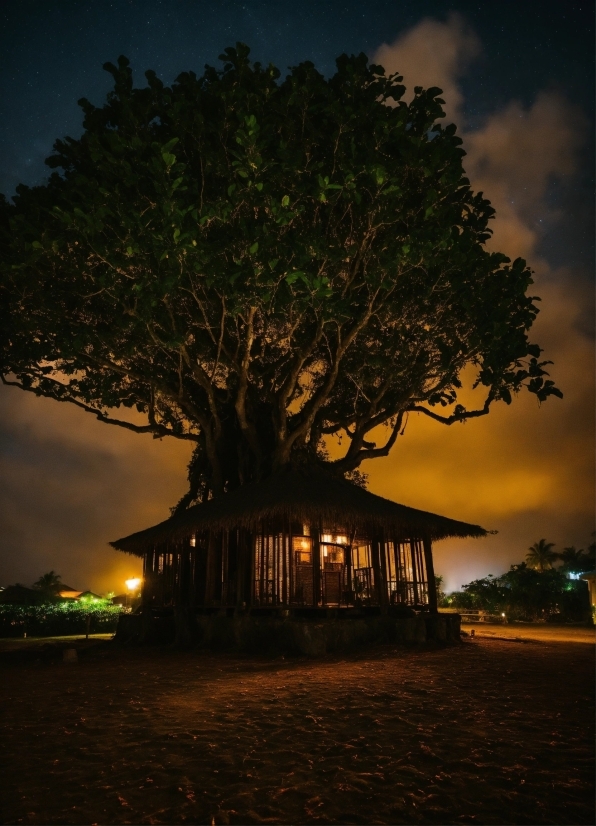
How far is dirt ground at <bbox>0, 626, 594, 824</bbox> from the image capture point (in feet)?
11.2

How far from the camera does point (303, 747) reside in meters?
4.63

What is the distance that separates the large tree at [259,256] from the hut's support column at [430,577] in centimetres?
353

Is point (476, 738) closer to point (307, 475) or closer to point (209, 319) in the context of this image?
point (307, 475)

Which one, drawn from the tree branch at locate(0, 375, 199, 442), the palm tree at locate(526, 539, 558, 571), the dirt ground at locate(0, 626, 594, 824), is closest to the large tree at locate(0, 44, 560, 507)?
the tree branch at locate(0, 375, 199, 442)

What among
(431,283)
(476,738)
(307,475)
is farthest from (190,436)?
(476,738)

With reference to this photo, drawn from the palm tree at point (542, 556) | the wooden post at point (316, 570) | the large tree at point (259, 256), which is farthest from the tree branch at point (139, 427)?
the palm tree at point (542, 556)

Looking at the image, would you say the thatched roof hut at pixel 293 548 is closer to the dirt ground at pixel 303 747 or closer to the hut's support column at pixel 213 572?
the hut's support column at pixel 213 572

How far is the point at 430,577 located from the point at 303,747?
411 inches

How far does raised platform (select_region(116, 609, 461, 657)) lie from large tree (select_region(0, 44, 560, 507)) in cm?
390

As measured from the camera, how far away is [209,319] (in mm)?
13164

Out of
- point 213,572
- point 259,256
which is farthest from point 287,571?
point 259,256

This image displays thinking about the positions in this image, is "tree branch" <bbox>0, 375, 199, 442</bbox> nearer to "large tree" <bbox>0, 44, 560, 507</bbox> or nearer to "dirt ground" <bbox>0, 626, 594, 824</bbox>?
"large tree" <bbox>0, 44, 560, 507</bbox>

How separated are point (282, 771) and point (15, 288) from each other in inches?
458

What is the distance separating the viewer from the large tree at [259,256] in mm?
9758
